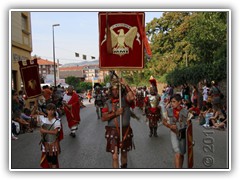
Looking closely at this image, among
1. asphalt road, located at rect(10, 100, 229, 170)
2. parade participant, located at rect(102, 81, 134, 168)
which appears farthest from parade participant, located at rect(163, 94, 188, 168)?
asphalt road, located at rect(10, 100, 229, 170)

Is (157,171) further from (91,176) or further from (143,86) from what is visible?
(143,86)

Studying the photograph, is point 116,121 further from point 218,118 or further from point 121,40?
point 218,118

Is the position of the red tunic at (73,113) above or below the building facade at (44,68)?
below

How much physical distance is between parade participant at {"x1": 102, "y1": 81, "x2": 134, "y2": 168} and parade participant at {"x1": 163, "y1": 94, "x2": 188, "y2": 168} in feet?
2.10

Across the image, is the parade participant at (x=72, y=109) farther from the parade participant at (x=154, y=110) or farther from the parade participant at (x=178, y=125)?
the parade participant at (x=178, y=125)

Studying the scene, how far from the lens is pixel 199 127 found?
10250mm

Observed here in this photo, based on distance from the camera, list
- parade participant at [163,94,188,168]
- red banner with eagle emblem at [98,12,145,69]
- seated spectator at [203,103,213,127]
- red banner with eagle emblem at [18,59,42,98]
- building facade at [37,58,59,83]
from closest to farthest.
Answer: parade participant at [163,94,188,168]
red banner with eagle emblem at [98,12,145,69]
red banner with eagle emblem at [18,59,42,98]
seated spectator at [203,103,213,127]
building facade at [37,58,59,83]

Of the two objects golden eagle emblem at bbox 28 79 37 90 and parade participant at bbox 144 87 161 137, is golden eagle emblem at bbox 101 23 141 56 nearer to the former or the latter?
golden eagle emblem at bbox 28 79 37 90

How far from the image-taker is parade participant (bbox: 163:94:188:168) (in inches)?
230

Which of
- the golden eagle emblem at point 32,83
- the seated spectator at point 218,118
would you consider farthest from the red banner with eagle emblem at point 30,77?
the seated spectator at point 218,118

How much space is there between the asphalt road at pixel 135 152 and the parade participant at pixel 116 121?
0.84 meters

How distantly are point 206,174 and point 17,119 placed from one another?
595cm

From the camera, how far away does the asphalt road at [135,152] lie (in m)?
6.87
